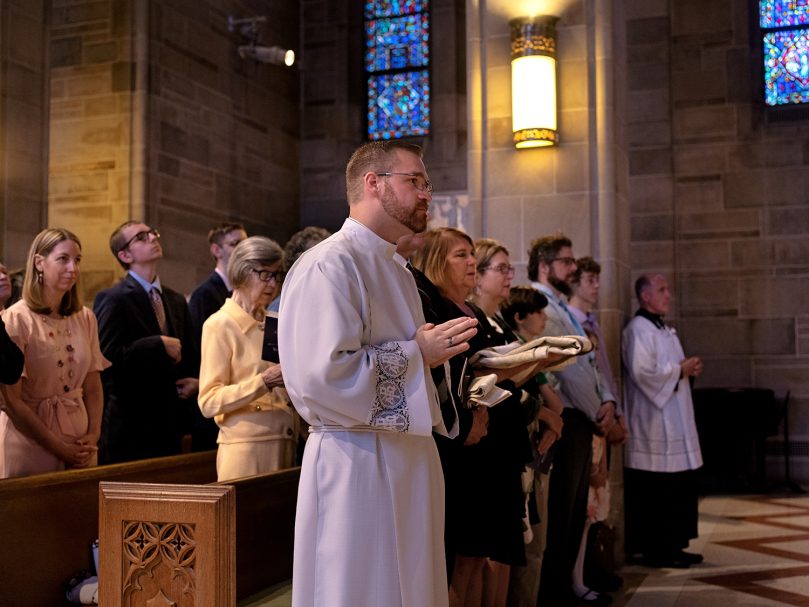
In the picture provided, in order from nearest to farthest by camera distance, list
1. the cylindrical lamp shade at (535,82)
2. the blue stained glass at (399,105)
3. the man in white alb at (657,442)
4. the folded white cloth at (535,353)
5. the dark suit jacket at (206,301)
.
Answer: the folded white cloth at (535,353), the cylindrical lamp shade at (535,82), the dark suit jacket at (206,301), the man in white alb at (657,442), the blue stained glass at (399,105)

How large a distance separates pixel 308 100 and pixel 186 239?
285 cm

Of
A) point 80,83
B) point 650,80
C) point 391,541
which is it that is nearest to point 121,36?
point 80,83

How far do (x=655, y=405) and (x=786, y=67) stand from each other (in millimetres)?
4794

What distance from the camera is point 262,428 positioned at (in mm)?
3750

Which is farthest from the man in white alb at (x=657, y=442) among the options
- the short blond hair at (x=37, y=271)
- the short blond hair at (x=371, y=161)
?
the short blond hair at (x=371, y=161)

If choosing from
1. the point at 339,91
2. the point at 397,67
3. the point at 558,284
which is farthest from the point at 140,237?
the point at 397,67

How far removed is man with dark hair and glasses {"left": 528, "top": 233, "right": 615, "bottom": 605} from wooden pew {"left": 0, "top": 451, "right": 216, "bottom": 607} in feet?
6.42

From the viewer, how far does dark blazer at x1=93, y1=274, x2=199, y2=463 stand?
449 centimetres

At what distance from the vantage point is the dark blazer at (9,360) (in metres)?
3.47

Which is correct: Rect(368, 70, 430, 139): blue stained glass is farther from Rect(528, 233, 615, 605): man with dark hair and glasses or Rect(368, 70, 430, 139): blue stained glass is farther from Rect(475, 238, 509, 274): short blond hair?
Rect(475, 238, 509, 274): short blond hair

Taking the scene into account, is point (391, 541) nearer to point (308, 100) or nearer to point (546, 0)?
point (546, 0)

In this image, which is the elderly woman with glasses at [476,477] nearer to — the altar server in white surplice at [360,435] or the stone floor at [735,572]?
the stone floor at [735,572]

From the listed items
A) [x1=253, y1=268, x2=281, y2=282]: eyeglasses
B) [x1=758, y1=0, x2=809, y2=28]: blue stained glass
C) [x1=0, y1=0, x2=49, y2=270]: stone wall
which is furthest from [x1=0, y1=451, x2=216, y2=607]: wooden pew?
[x1=758, y1=0, x2=809, y2=28]: blue stained glass

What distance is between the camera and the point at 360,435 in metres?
2.38
